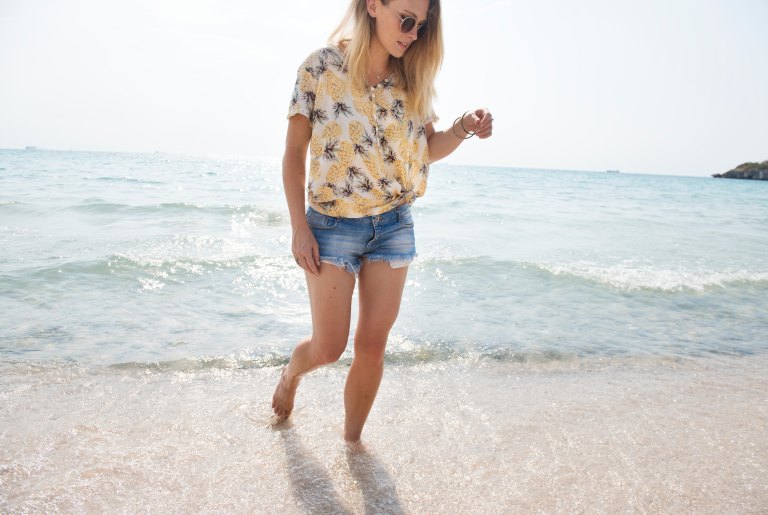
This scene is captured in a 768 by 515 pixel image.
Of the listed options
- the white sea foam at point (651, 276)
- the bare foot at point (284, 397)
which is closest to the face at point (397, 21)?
the bare foot at point (284, 397)

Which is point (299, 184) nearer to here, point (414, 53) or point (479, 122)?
point (414, 53)

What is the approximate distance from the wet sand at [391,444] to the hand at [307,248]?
3.60 feet

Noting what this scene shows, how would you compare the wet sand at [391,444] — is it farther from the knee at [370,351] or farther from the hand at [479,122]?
the hand at [479,122]

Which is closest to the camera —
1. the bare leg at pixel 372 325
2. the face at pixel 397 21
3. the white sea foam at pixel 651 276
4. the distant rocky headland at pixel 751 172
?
the face at pixel 397 21

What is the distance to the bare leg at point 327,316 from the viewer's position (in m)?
2.73

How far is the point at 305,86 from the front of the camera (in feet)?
8.44

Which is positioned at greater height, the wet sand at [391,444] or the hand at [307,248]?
the hand at [307,248]

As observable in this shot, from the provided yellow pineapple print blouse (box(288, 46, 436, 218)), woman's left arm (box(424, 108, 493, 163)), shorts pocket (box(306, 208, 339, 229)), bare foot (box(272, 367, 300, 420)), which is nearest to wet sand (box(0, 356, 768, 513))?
bare foot (box(272, 367, 300, 420))

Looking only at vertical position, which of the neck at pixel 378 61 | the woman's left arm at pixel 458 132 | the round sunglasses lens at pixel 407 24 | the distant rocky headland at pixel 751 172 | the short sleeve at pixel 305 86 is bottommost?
the distant rocky headland at pixel 751 172

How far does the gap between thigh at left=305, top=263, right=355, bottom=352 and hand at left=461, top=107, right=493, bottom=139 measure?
3.29ft

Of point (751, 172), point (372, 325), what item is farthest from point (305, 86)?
point (751, 172)

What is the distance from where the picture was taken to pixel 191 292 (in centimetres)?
638

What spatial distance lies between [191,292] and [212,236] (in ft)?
14.3

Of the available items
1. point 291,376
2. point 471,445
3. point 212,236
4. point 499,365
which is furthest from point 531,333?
point 212,236
